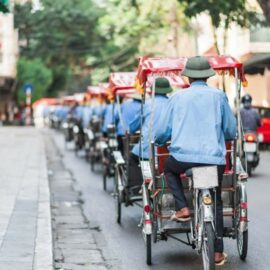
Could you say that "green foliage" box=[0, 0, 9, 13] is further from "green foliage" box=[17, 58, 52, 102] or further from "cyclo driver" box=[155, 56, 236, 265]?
"green foliage" box=[17, 58, 52, 102]

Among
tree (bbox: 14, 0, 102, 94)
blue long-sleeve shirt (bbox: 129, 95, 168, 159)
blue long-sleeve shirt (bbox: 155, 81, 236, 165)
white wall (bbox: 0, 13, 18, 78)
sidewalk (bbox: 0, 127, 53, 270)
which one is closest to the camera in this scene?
blue long-sleeve shirt (bbox: 155, 81, 236, 165)

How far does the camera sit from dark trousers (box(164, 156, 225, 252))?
665 cm

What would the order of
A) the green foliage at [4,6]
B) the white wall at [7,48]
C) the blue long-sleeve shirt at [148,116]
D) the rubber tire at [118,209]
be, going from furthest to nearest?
the white wall at [7,48] < the green foliage at [4,6] < the rubber tire at [118,209] < the blue long-sleeve shirt at [148,116]

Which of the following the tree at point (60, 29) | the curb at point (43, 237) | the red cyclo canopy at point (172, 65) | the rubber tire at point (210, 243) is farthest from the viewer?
the tree at point (60, 29)

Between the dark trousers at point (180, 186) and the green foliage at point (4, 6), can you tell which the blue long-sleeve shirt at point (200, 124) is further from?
the green foliage at point (4, 6)

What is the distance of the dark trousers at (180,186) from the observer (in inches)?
262

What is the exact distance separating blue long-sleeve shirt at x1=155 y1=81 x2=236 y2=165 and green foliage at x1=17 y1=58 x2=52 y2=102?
50342mm

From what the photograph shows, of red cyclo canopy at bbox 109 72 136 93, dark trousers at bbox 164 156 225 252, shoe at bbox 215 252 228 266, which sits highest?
red cyclo canopy at bbox 109 72 136 93

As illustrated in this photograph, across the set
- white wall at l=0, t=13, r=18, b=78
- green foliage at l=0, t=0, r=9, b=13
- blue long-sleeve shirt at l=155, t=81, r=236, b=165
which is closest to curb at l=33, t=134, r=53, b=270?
blue long-sleeve shirt at l=155, t=81, r=236, b=165

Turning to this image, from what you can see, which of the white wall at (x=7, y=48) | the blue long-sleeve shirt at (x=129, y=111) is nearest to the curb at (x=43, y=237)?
the blue long-sleeve shirt at (x=129, y=111)

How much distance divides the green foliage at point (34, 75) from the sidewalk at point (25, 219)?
3975cm

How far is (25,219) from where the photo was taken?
31.2 ft

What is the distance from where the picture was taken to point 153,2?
1308 inches

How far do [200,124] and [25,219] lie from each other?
3.60 meters
